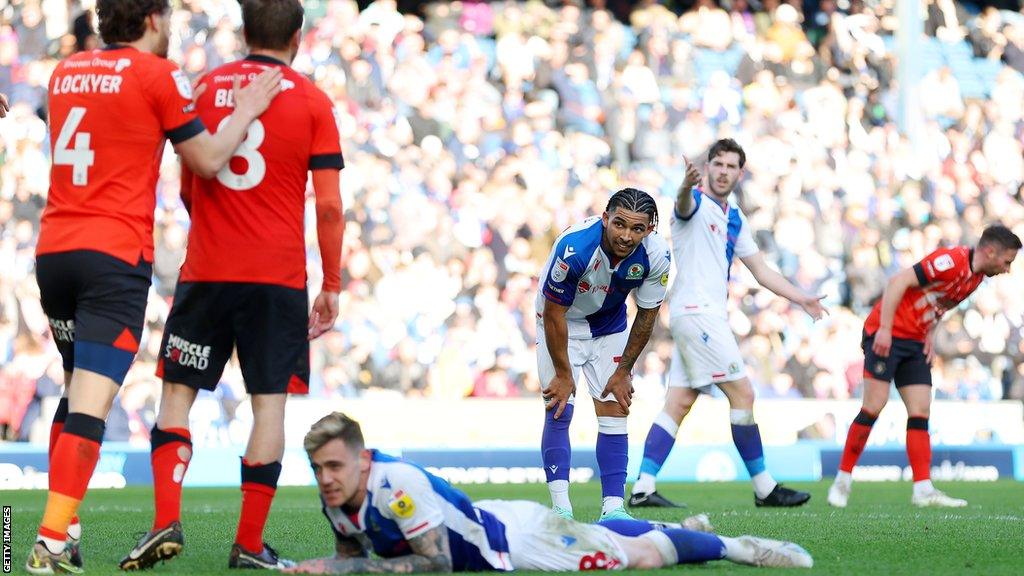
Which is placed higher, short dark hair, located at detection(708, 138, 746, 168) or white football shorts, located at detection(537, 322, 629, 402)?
short dark hair, located at detection(708, 138, 746, 168)

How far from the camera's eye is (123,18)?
607 centimetres

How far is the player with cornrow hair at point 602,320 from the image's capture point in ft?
25.4

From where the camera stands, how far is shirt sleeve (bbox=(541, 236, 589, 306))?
789cm

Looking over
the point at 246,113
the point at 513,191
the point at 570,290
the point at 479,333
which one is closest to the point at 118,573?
the point at 246,113

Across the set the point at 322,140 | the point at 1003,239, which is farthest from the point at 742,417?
the point at 322,140

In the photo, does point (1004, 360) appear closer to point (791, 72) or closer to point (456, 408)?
point (791, 72)

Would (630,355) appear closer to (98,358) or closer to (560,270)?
(560,270)

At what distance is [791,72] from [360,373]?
1001 cm

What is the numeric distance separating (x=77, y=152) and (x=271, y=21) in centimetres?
100

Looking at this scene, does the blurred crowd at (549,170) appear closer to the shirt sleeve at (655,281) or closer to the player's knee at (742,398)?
the player's knee at (742,398)

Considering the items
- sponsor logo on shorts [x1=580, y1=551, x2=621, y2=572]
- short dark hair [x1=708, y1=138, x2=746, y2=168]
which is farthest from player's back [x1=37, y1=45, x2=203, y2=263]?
short dark hair [x1=708, y1=138, x2=746, y2=168]

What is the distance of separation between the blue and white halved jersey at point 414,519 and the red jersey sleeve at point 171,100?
5.03 ft

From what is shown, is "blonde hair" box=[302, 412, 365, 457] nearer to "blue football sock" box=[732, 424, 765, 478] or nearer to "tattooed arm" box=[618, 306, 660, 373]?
"tattooed arm" box=[618, 306, 660, 373]

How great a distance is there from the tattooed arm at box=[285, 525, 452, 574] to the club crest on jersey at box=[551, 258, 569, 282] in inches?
99.0
